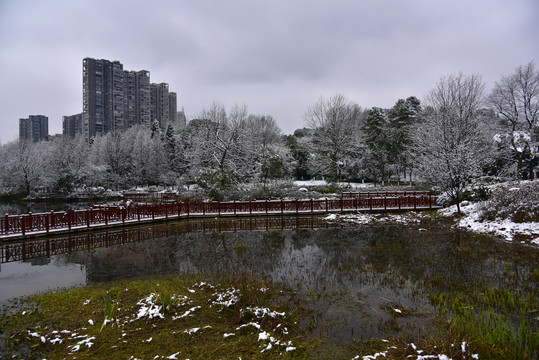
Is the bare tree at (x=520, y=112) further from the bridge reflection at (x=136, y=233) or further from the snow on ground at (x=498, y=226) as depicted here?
the bridge reflection at (x=136, y=233)

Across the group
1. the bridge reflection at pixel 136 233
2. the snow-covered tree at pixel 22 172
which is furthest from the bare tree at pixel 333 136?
the snow-covered tree at pixel 22 172

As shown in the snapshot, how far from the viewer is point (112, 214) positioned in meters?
19.1

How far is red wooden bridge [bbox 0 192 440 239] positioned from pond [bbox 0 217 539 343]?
138 cm

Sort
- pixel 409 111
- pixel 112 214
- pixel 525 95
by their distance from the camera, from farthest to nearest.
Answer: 1. pixel 409 111
2. pixel 525 95
3. pixel 112 214

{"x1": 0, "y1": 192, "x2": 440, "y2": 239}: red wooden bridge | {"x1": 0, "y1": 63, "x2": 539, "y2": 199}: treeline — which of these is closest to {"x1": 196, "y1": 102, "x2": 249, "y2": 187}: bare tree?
{"x1": 0, "y1": 63, "x2": 539, "y2": 199}: treeline

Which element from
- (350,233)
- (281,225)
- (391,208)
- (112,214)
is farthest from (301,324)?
(391,208)

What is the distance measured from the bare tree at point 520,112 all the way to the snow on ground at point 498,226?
13979 millimetres

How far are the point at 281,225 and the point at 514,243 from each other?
12.3 metres

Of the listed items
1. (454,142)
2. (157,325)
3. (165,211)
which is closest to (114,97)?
(165,211)

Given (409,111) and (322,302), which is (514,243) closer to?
(322,302)

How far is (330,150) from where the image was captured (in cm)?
4319

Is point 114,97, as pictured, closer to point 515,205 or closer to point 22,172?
point 22,172

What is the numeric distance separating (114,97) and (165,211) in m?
104

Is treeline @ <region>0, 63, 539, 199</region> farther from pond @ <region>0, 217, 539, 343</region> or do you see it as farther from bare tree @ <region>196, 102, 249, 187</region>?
pond @ <region>0, 217, 539, 343</region>
